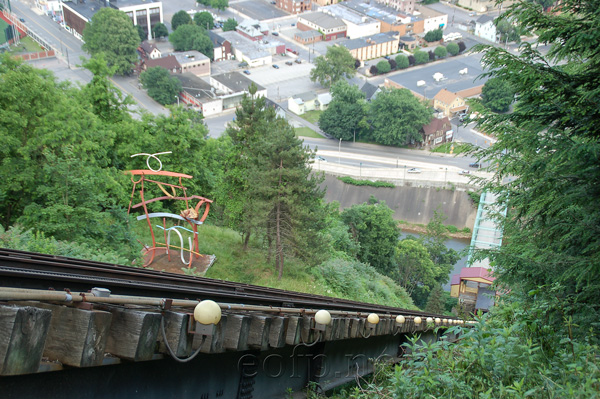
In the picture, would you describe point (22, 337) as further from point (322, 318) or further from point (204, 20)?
point (204, 20)

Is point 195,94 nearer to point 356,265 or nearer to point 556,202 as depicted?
point 356,265

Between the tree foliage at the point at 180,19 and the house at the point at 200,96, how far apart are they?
14.5 m

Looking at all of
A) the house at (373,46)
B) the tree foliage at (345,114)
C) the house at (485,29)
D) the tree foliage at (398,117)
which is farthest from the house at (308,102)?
the house at (485,29)

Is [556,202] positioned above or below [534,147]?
below

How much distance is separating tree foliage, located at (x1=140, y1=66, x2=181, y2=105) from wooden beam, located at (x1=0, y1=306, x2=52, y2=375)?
2197 inches

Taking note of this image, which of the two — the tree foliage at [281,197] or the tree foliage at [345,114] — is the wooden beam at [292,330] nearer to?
the tree foliage at [281,197]

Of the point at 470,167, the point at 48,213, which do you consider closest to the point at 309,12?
the point at 470,167

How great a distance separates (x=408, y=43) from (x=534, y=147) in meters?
69.1

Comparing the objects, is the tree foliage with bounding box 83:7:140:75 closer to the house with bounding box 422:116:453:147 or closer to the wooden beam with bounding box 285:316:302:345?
the house with bounding box 422:116:453:147

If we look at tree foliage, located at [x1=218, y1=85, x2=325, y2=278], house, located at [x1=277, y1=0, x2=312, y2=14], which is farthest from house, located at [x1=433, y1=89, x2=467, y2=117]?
tree foliage, located at [x1=218, y1=85, x2=325, y2=278]

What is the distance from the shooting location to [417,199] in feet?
157

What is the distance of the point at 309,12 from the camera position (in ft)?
261

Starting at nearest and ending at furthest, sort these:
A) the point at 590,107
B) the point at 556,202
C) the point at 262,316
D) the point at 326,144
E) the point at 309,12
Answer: the point at 262,316 → the point at 590,107 → the point at 556,202 → the point at 326,144 → the point at 309,12

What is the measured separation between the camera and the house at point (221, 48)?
67.2 metres
